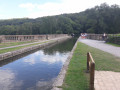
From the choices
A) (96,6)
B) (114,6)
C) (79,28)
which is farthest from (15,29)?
(114,6)

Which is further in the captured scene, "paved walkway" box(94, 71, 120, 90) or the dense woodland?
the dense woodland

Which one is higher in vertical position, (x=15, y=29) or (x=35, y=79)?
(x=15, y=29)

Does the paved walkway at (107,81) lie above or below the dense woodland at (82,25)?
below

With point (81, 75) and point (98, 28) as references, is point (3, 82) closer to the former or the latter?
point (81, 75)

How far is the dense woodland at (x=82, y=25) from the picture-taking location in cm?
7061

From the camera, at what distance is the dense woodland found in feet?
232

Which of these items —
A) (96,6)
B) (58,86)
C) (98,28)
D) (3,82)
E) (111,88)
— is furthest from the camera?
(96,6)

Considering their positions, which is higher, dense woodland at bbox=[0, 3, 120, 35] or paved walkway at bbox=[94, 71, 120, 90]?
dense woodland at bbox=[0, 3, 120, 35]

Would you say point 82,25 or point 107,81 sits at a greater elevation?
point 82,25

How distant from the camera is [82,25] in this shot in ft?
363

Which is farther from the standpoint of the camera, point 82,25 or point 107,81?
point 82,25

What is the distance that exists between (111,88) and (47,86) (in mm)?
2983

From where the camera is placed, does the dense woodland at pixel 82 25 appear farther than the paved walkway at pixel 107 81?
Yes

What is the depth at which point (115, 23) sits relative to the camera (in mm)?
68250
